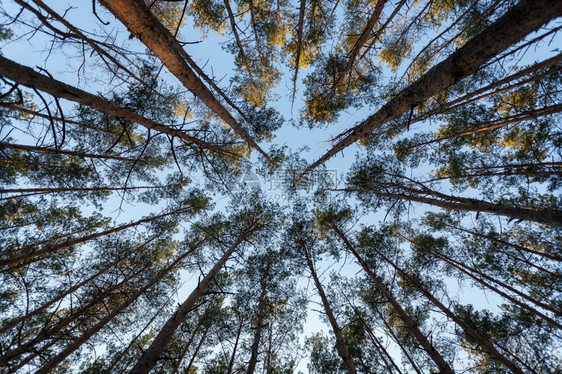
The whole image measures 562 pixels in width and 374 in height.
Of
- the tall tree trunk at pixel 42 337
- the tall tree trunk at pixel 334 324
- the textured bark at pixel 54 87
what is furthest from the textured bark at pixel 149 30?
the tall tree trunk at pixel 334 324

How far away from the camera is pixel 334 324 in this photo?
6910 mm

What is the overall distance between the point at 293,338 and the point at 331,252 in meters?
4.35

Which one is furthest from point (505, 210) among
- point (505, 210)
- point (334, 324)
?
point (334, 324)

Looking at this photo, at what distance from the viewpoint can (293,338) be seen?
10.2m

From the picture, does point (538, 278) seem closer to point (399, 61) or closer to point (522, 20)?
point (399, 61)

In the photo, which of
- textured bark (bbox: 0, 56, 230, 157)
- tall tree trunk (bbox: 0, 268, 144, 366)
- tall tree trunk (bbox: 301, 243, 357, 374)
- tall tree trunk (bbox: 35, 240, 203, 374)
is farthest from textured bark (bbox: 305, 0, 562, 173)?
tall tree trunk (bbox: 35, 240, 203, 374)

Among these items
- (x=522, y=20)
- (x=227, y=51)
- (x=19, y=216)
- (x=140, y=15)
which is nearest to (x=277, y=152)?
(x=227, y=51)

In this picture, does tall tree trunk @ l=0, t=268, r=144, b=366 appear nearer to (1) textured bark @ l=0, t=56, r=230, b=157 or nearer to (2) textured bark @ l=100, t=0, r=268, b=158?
(1) textured bark @ l=0, t=56, r=230, b=157

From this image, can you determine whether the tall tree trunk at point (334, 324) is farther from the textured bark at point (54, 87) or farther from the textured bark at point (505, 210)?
the textured bark at point (54, 87)

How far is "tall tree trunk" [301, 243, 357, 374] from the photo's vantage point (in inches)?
218

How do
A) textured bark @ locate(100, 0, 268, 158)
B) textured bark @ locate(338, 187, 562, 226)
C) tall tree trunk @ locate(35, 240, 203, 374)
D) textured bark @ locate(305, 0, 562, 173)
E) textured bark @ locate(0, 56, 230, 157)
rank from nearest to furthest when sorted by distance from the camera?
textured bark @ locate(305, 0, 562, 173), textured bark @ locate(0, 56, 230, 157), textured bark @ locate(100, 0, 268, 158), textured bark @ locate(338, 187, 562, 226), tall tree trunk @ locate(35, 240, 203, 374)

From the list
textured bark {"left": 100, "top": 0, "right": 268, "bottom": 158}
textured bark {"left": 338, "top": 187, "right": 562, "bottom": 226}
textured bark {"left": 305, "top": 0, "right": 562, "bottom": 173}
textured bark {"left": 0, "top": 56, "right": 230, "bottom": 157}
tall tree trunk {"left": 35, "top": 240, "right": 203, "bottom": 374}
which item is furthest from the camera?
tall tree trunk {"left": 35, "top": 240, "right": 203, "bottom": 374}

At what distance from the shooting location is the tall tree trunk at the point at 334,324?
18.2ft

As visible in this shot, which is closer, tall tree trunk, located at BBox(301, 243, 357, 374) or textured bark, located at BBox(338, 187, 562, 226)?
textured bark, located at BBox(338, 187, 562, 226)
